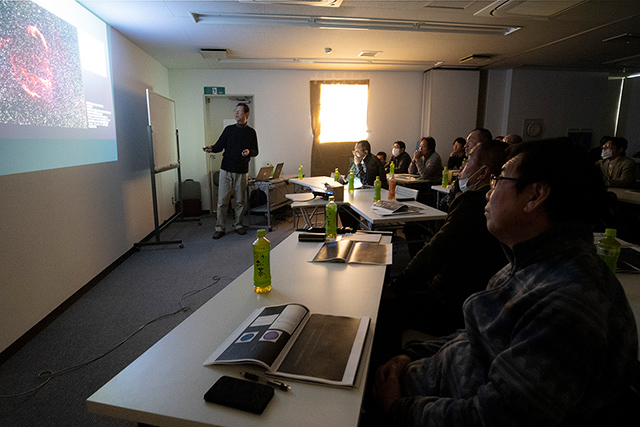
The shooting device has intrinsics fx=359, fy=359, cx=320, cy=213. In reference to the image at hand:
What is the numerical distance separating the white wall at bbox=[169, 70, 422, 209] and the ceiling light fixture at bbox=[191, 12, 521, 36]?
2.88 metres

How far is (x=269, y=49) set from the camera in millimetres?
5516

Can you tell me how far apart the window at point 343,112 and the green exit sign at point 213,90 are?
78.9 inches

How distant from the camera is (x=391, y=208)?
3.06 m

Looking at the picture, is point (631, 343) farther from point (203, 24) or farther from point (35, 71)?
point (203, 24)

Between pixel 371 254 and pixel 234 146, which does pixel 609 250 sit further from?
pixel 234 146

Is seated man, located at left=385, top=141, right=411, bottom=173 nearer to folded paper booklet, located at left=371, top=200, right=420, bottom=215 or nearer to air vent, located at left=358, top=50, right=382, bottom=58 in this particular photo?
air vent, located at left=358, top=50, right=382, bottom=58

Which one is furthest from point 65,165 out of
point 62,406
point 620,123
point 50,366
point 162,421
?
point 620,123

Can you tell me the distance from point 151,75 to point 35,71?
342 centimetres

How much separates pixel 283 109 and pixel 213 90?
4.58ft

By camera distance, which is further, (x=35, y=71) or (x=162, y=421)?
(x=35, y=71)

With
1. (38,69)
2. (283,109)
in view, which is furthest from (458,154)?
(38,69)

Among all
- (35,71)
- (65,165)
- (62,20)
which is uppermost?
(62,20)

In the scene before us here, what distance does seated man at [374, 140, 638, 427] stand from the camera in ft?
2.18

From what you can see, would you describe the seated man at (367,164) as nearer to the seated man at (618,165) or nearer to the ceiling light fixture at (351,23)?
the ceiling light fixture at (351,23)
